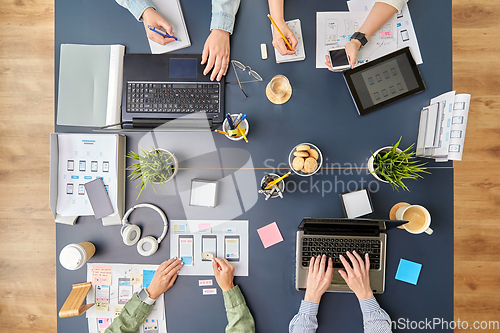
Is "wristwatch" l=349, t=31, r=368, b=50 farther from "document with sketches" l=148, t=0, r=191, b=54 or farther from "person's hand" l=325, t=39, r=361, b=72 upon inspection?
"document with sketches" l=148, t=0, r=191, b=54

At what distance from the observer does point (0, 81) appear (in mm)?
1636

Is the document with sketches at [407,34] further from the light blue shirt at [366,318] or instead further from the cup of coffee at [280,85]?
the light blue shirt at [366,318]

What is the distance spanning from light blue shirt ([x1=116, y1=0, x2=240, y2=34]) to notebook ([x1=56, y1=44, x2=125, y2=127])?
19cm

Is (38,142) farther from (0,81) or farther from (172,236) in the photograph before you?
(172,236)

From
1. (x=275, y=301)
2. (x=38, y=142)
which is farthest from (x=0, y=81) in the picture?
(x=275, y=301)

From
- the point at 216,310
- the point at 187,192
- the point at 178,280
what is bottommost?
the point at 216,310

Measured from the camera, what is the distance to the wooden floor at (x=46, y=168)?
5.08ft

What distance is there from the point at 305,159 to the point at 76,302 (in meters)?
1.19

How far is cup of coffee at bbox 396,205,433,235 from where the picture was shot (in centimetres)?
109

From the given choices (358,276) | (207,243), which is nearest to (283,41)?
(207,243)

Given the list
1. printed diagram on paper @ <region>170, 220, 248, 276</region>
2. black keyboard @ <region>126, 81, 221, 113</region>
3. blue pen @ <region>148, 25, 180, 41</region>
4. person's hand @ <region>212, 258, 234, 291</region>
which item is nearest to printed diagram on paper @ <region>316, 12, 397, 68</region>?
black keyboard @ <region>126, 81, 221, 113</region>

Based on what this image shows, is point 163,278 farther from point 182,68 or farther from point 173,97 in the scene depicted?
point 182,68

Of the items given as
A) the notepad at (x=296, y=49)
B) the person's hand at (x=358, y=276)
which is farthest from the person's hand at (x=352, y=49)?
the person's hand at (x=358, y=276)

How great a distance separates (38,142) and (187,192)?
1223mm
